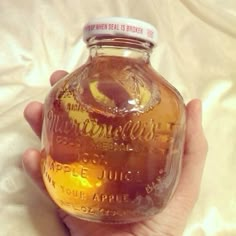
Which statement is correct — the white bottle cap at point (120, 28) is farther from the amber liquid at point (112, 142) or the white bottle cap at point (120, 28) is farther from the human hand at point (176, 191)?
the human hand at point (176, 191)

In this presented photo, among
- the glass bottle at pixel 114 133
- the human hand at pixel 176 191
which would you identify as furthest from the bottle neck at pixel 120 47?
the human hand at pixel 176 191

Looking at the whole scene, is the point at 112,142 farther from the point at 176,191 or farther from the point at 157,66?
the point at 157,66

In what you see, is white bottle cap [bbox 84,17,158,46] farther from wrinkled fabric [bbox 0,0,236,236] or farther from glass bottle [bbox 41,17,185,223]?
wrinkled fabric [bbox 0,0,236,236]

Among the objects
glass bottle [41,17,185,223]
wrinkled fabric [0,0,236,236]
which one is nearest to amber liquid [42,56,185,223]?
glass bottle [41,17,185,223]

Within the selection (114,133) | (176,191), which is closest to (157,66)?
(176,191)

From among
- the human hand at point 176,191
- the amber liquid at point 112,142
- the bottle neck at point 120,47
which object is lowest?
the human hand at point 176,191
